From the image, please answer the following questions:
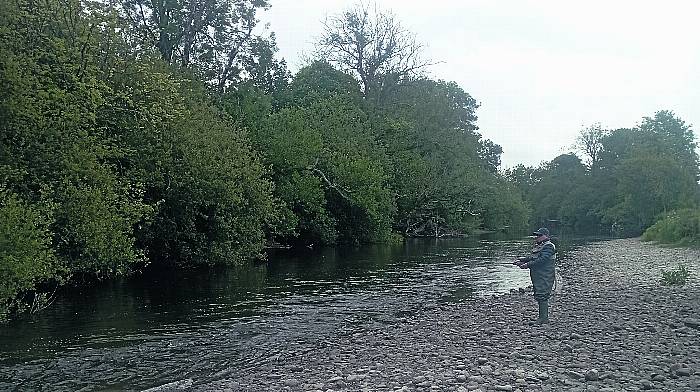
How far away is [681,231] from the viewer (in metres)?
51.7

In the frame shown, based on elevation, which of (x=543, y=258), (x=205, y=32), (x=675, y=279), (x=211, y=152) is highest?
(x=205, y=32)

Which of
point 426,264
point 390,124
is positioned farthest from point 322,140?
point 426,264

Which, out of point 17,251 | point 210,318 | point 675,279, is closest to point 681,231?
point 675,279

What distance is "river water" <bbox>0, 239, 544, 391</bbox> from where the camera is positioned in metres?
14.0

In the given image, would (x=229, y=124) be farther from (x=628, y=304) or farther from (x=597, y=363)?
(x=597, y=363)

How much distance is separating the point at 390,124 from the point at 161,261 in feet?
105

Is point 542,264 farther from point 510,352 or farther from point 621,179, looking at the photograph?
point 621,179

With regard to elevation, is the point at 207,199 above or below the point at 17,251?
above

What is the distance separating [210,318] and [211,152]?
15.4 m

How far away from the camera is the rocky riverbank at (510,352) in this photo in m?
11.1

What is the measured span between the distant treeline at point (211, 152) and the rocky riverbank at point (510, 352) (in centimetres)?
974

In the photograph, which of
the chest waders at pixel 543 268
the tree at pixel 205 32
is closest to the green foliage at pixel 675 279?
the chest waders at pixel 543 268

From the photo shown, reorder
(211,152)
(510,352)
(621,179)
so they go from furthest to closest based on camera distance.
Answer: (621,179) → (211,152) → (510,352)

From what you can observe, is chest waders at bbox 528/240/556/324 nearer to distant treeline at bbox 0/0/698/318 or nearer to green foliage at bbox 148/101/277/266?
distant treeline at bbox 0/0/698/318
